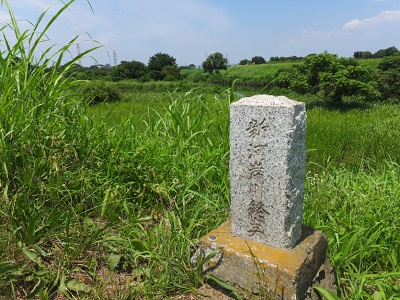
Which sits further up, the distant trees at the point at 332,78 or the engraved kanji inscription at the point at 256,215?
the distant trees at the point at 332,78

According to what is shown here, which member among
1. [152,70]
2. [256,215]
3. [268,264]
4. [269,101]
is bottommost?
[268,264]

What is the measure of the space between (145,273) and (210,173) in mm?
1104

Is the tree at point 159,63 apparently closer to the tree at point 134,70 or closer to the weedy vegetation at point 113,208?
the tree at point 134,70

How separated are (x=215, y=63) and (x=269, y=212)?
4538cm

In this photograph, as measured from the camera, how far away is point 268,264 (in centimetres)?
181

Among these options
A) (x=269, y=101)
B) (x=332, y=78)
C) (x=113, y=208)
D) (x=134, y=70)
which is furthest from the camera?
(x=134, y=70)

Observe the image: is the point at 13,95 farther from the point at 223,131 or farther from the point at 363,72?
the point at 363,72

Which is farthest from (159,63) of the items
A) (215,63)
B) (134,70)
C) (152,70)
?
(215,63)

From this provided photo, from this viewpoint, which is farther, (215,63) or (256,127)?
(215,63)

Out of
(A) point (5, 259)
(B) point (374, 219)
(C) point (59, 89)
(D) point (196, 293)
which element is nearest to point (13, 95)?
(C) point (59, 89)

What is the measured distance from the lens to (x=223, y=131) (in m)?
3.10

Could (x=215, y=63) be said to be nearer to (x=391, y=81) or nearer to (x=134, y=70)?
(x=134, y=70)

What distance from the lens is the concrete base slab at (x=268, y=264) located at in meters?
1.76

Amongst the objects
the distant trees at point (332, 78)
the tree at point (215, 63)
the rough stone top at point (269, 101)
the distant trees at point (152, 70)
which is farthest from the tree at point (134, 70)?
the rough stone top at point (269, 101)
